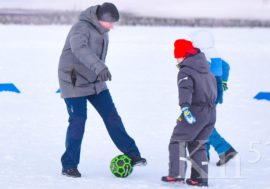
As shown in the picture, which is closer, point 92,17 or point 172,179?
point 172,179

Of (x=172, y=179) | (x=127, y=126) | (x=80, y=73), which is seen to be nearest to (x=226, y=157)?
(x=172, y=179)

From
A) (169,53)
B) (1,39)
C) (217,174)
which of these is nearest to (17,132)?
(217,174)

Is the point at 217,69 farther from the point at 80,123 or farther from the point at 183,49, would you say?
the point at 80,123

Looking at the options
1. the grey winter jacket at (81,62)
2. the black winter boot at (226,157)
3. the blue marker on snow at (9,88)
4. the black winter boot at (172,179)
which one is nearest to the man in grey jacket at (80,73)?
Result: the grey winter jacket at (81,62)

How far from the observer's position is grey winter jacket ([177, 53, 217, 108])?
4859mm

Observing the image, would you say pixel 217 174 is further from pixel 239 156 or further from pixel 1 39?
pixel 1 39

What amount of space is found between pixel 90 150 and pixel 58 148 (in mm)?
335

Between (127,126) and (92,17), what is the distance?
310 cm

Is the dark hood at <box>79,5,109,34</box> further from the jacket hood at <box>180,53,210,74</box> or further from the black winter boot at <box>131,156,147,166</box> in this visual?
the black winter boot at <box>131,156,147,166</box>

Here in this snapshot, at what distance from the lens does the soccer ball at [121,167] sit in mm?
5309

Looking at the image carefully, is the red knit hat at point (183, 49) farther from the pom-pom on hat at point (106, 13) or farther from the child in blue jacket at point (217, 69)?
the pom-pom on hat at point (106, 13)

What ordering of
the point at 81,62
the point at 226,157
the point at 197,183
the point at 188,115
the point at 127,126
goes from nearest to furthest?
1. the point at 188,115
2. the point at 197,183
3. the point at 81,62
4. the point at 226,157
5. the point at 127,126

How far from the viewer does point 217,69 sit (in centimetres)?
574

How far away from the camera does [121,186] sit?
192 inches
